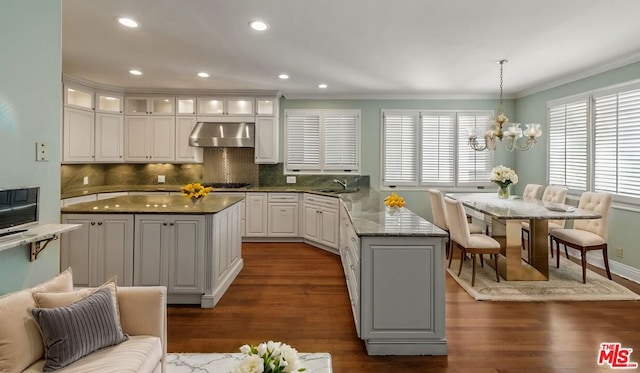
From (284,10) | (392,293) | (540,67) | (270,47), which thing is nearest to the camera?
(392,293)

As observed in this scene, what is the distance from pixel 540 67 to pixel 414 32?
2.30 m

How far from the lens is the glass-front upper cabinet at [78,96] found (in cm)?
501

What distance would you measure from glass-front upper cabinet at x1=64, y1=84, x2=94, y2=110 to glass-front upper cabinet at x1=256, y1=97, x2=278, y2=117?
2.63 m

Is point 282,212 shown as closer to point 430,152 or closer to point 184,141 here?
point 184,141

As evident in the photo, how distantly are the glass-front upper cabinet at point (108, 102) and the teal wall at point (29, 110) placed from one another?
12.8ft

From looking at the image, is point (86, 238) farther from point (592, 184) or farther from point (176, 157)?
point (592, 184)

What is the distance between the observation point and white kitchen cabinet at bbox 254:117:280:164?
19.7ft

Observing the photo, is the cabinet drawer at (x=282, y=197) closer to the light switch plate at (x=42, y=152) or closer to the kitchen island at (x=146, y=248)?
the kitchen island at (x=146, y=248)

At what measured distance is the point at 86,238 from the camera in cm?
320

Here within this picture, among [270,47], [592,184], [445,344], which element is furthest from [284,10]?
[592,184]

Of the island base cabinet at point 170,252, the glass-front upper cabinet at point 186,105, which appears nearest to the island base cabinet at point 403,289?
the island base cabinet at point 170,252

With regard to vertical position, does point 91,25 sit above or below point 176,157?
above

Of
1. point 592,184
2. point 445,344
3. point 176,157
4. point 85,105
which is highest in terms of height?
point 85,105

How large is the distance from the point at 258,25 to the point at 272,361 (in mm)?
2950
